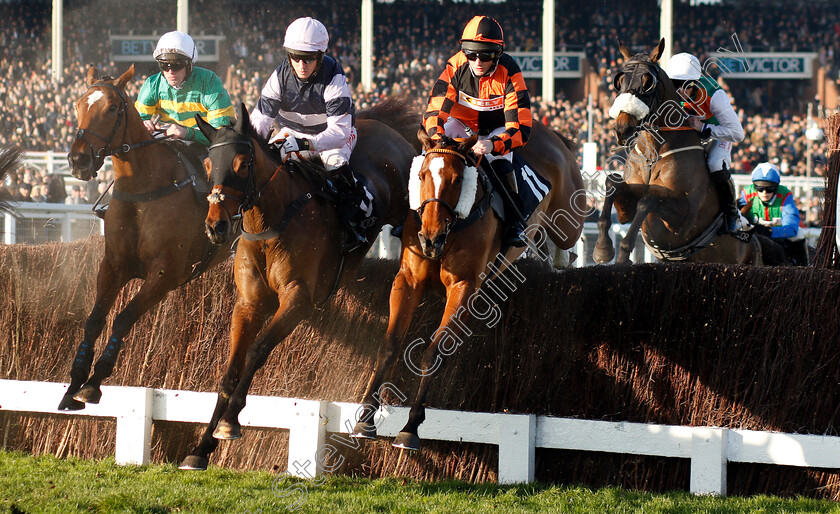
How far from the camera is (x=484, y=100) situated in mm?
5809

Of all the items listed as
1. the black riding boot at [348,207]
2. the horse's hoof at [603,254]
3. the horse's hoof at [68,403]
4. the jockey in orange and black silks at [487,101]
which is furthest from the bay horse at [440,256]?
the horse's hoof at [68,403]

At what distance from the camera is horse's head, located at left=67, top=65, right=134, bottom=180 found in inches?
212

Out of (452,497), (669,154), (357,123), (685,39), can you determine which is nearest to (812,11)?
(685,39)

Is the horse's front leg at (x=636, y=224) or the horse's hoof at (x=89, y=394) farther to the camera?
the horse's front leg at (x=636, y=224)

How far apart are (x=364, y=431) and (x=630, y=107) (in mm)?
3096

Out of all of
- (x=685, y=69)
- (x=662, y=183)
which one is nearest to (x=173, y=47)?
(x=662, y=183)

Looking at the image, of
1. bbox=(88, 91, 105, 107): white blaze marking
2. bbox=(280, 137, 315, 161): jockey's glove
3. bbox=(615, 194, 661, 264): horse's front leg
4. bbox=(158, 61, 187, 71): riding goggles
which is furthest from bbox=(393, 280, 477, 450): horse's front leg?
bbox=(158, 61, 187, 71): riding goggles

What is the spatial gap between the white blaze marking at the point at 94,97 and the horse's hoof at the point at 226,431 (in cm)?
208

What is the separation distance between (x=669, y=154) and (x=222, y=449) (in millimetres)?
3956

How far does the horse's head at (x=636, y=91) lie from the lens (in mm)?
6633

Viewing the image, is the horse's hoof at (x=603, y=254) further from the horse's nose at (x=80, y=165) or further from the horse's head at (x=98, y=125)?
the horse's nose at (x=80, y=165)

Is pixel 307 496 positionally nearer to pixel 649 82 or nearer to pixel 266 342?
pixel 266 342

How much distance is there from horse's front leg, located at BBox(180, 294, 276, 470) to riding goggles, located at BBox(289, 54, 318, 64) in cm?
142

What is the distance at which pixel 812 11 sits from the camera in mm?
26531
